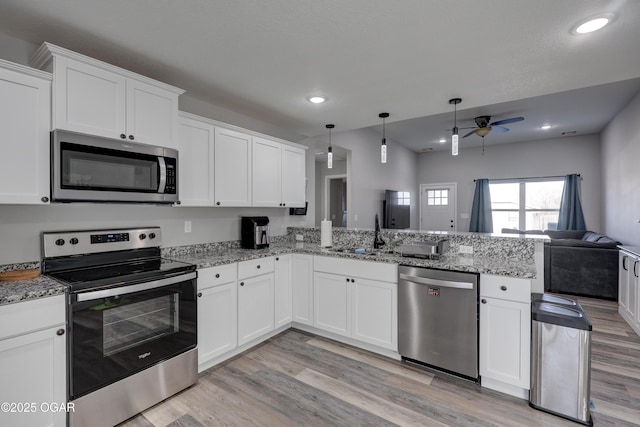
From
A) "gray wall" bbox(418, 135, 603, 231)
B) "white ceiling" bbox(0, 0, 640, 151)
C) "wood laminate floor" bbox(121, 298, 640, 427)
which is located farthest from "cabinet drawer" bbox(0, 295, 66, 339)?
"gray wall" bbox(418, 135, 603, 231)

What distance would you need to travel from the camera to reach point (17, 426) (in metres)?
1.53

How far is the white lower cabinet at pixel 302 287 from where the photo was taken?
3209mm

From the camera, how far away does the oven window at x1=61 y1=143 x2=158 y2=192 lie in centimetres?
188

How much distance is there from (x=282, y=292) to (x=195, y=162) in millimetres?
1558

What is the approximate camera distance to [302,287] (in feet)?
10.7

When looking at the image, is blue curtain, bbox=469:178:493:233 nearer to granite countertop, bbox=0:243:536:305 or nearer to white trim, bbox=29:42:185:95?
granite countertop, bbox=0:243:536:305

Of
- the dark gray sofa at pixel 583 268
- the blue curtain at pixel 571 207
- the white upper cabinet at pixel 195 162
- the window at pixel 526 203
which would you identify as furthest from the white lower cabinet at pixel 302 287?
the blue curtain at pixel 571 207

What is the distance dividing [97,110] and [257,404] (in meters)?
2.25

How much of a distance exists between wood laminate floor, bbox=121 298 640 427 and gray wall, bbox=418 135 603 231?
4905mm

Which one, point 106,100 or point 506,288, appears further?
point 506,288

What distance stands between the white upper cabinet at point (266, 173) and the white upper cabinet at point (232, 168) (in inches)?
3.9

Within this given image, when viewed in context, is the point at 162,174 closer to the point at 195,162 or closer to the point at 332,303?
the point at 195,162

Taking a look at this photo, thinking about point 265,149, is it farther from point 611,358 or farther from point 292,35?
point 611,358

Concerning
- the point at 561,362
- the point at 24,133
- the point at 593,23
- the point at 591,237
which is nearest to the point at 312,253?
the point at 561,362
